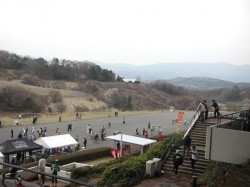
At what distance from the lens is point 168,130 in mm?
46625

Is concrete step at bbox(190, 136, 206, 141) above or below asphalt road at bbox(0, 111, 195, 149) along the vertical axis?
above

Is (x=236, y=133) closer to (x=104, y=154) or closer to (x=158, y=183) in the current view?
(x=158, y=183)

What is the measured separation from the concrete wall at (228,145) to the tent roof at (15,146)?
1251cm

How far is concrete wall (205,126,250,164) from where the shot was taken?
1491cm

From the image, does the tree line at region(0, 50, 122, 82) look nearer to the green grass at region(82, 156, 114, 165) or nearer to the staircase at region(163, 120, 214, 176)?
the green grass at region(82, 156, 114, 165)

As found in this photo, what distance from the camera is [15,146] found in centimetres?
2197

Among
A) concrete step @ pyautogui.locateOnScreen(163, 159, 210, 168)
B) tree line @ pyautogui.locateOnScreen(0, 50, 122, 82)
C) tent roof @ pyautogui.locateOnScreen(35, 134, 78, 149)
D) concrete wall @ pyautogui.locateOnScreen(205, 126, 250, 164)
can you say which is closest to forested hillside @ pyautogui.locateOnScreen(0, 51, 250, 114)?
tree line @ pyautogui.locateOnScreen(0, 50, 122, 82)

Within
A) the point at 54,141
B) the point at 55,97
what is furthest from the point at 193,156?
the point at 55,97

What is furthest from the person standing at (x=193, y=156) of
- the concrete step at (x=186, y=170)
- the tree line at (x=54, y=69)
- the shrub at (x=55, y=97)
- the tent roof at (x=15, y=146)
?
the tree line at (x=54, y=69)

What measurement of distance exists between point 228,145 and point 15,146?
1382 cm

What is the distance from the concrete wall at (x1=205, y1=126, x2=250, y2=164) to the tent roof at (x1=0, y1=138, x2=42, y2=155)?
1251cm

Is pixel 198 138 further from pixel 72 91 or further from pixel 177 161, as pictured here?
pixel 72 91

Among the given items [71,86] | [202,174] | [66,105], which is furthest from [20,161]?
[71,86]

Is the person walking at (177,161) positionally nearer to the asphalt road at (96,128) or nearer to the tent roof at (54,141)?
the tent roof at (54,141)
